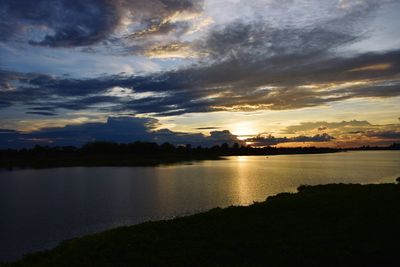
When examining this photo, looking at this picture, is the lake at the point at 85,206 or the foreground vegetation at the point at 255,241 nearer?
the foreground vegetation at the point at 255,241

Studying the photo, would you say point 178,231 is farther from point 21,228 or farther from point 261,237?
point 21,228

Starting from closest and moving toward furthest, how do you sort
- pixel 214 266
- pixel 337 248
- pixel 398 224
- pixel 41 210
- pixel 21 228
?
1. pixel 214 266
2. pixel 337 248
3. pixel 398 224
4. pixel 21 228
5. pixel 41 210

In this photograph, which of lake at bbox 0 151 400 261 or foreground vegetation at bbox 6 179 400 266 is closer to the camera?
foreground vegetation at bbox 6 179 400 266

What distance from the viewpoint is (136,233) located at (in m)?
21.4

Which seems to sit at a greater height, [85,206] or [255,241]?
[255,241]

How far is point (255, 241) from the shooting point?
18594 millimetres

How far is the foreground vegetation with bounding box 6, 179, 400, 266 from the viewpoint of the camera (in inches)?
646

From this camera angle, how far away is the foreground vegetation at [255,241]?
646 inches

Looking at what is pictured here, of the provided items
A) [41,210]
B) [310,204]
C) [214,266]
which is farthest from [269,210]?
[41,210]

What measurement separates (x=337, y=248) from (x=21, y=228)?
28.2m

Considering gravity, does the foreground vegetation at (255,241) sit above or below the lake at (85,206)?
above

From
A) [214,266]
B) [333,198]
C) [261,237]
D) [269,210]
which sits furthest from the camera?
[333,198]

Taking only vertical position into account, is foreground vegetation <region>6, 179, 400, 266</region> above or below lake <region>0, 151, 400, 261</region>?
above

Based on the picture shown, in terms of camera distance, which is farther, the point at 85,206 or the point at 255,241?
the point at 85,206
